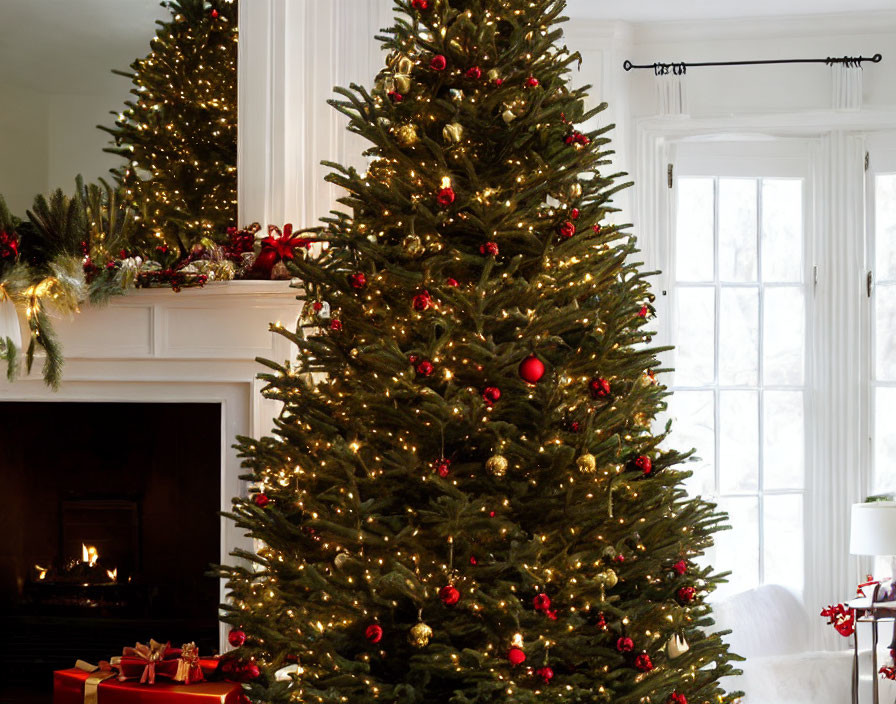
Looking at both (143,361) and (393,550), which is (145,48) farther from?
(393,550)

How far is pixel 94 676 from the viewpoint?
3.01 metres

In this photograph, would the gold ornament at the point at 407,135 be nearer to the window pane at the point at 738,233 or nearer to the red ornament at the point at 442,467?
the red ornament at the point at 442,467

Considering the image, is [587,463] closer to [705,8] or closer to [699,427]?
[699,427]

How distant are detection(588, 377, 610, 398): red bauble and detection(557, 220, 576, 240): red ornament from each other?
0.99 ft

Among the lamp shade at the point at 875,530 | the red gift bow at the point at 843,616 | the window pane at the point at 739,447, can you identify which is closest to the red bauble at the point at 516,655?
the red gift bow at the point at 843,616

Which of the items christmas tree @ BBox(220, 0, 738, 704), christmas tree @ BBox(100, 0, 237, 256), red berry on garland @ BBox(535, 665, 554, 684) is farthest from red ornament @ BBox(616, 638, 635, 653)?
christmas tree @ BBox(100, 0, 237, 256)

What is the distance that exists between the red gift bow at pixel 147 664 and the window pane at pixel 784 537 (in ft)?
8.78

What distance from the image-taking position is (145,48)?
3303mm

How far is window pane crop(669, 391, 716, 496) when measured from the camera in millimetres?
4457

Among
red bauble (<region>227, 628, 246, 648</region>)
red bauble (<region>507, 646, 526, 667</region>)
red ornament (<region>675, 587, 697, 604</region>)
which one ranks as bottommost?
red bauble (<region>227, 628, 246, 648</region>)

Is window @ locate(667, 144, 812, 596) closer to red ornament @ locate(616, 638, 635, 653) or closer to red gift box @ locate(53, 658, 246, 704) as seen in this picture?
red gift box @ locate(53, 658, 246, 704)

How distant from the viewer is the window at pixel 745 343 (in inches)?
175

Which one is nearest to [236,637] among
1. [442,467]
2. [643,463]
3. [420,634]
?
[420,634]

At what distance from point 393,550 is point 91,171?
1.90 meters
